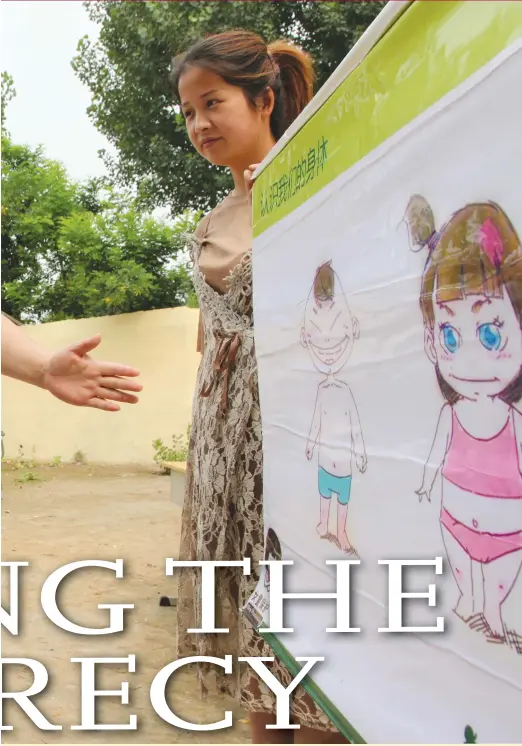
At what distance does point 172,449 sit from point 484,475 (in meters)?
7.64

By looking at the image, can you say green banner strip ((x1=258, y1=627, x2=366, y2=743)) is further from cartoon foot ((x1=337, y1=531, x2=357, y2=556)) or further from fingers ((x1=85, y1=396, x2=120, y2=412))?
fingers ((x1=85, y1=396, x2=120, y2=412))

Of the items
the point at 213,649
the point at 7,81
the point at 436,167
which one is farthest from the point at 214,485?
the point at 7,81

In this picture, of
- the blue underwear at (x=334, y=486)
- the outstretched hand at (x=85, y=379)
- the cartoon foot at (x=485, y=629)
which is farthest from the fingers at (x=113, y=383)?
the cartoon foot at (x=485, y=629)

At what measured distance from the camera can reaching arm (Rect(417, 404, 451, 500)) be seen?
784 millimetres

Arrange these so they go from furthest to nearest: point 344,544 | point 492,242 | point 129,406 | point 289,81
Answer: point 129,406 → point 289,81 → point 344,544 → point 492,242

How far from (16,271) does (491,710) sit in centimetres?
1042

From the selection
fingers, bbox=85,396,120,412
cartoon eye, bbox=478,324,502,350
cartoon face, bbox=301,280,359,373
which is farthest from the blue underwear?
fingers, bbox=85,396,120,412

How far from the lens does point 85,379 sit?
1648mm

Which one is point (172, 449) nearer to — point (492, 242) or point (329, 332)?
point (329, 332)

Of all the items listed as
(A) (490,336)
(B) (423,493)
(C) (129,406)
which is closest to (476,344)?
(A) (490,336)

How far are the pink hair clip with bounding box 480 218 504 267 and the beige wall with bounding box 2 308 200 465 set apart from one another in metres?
7.54

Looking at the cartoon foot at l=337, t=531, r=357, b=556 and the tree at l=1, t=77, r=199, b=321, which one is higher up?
the tree at l=1, t=77, r=199, b=321

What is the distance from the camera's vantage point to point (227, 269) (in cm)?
173

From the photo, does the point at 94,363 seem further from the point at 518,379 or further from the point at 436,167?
the point at 518,379
